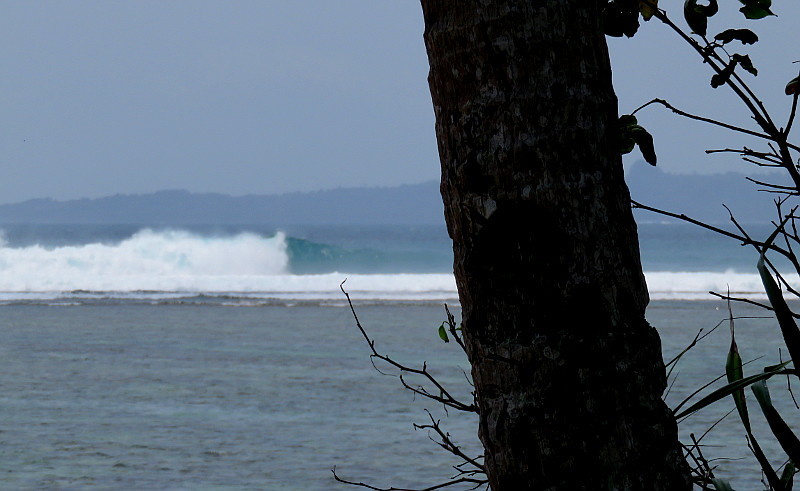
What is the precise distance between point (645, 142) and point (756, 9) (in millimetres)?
252

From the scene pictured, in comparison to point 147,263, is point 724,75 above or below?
above

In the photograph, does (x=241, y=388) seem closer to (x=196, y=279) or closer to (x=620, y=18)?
(x=620, y=18)

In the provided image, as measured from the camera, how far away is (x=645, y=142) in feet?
4.59

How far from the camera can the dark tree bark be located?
121 centimetres

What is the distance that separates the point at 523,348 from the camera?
1.22 m

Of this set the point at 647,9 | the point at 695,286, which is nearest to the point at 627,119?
the point at 647,9

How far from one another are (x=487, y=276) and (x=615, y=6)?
508 mm

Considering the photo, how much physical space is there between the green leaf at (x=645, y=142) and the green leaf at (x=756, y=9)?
228 mm

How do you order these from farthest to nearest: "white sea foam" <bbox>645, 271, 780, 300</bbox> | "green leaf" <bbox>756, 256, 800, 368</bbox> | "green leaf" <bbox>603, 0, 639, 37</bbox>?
"white sea foam" <bbox>645, 271, 780, 300</bbox>, "green leaf" <bbox>603, 0, 639, 37</bbox>, "green leaf" <bbox>756, 256, 800, 368</bbox>

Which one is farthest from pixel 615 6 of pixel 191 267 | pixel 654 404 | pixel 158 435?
pixel 191 267

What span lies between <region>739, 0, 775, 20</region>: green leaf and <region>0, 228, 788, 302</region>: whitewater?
17.2 m

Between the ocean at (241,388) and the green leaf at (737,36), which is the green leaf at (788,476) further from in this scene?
the ocean at (241,388)

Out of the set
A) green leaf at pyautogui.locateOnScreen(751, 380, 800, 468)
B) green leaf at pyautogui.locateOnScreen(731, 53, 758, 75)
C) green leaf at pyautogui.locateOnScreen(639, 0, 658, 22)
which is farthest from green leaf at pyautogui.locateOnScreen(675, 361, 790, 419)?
green leaf at pyautogui.locateOnScreen(639, 0, 658, 22)

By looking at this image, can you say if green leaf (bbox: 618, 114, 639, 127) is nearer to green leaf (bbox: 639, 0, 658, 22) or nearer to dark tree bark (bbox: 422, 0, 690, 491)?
dark tree bark (bbox: 422, 0, 690, 491)
